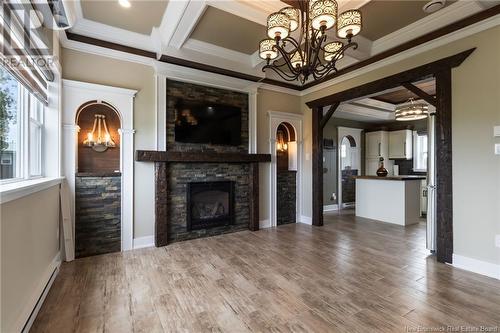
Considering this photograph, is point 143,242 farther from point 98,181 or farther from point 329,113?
point 329,113

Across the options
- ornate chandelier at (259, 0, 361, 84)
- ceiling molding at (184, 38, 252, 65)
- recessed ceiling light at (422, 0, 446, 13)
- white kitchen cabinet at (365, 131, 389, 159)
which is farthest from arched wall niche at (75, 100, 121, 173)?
white kitchen cabinet at (365, 131, 389, 159)

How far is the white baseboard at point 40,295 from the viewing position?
5.70 ft

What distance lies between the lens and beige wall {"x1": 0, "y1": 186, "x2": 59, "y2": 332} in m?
1.45

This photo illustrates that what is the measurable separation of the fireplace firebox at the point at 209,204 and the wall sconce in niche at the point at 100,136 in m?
1.28

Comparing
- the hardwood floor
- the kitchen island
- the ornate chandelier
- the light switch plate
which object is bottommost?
the hardwood floor

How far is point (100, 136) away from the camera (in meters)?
3.39

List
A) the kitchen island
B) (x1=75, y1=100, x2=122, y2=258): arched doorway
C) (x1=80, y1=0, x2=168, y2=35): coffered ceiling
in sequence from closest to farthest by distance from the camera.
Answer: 1. (x1=80, y1=0, x2=168, y2=35): coffered ceiling
2. (x1=75, y1=100, x2=122, y2=258): arched doorway
3. the kitchen island

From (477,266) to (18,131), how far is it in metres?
4.84

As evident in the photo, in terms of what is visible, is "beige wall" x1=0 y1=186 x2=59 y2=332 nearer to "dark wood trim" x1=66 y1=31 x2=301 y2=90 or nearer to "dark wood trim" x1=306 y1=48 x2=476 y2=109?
"dark wood trim" x1=66 y1=31 x2=301 y2=90

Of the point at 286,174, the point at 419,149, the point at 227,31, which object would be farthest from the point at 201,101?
the point at 419,149

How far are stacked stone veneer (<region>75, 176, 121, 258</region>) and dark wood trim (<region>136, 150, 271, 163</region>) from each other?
1.65ft

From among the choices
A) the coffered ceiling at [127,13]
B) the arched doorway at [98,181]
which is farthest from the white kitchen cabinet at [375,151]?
the arched doorway at [98,181]

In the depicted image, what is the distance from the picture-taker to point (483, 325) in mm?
1780

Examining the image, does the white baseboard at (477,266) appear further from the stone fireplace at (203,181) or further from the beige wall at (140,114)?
the beige wall at (140,114)
